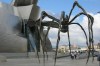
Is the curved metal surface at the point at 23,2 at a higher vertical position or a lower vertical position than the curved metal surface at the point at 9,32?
higher

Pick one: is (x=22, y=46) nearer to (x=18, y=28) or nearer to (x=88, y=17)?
(x=18, y=28)

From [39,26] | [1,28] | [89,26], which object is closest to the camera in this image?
[89,26]

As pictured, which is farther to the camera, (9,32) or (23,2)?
(23,2)

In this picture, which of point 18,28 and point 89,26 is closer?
point 89,26

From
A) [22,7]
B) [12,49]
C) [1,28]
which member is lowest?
[12,49]

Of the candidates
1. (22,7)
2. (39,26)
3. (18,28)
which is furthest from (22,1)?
(39,26)

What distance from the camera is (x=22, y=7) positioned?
46656mm

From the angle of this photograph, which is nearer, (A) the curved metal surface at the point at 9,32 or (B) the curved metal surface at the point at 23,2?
(A) the curved metal surface at the point at 9,32

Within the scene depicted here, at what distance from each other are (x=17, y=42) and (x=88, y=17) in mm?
36699

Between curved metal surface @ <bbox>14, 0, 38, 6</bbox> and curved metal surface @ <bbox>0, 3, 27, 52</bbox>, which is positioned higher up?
curved metal surface @ <bbox>14, 0, 38, 6</bbox>

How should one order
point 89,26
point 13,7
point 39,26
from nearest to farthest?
point 89,26, point 39,26, point 13,7

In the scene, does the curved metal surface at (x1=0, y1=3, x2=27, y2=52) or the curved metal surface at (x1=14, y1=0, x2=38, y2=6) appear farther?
the curved metal surface at (x1=14, y1=0, x2=38, y2=6)

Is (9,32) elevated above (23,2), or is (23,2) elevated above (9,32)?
(23,2)

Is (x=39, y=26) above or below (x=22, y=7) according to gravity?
below
